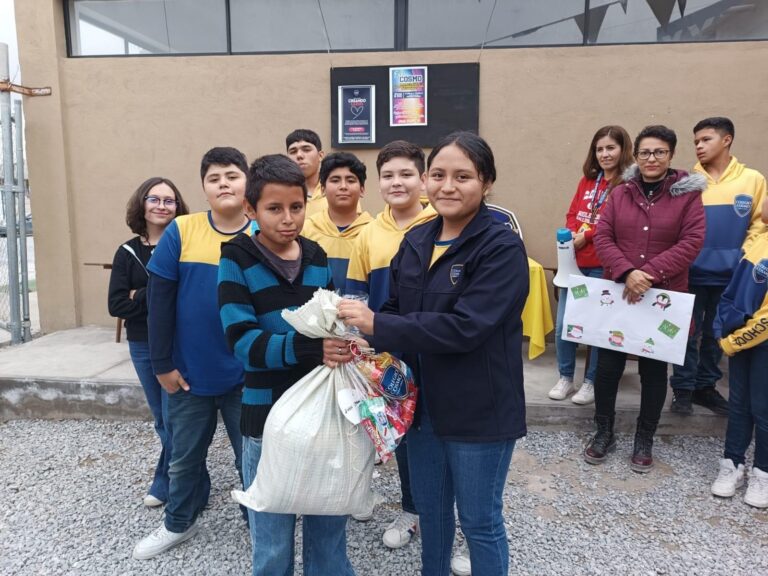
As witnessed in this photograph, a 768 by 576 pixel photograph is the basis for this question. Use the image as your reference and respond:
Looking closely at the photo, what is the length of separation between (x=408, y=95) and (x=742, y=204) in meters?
3.02

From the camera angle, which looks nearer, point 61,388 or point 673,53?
point 61,388

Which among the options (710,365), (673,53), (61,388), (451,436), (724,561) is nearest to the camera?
(451,436)

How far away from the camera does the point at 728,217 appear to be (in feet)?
11.8

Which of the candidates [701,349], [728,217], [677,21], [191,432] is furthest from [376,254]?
[677,21]

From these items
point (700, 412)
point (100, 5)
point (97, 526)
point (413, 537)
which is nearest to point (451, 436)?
point (413, 537)

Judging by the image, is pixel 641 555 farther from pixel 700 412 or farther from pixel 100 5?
pixel 100 5

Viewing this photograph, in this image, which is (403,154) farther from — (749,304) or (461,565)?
(749,304)

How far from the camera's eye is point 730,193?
3588 millimetres

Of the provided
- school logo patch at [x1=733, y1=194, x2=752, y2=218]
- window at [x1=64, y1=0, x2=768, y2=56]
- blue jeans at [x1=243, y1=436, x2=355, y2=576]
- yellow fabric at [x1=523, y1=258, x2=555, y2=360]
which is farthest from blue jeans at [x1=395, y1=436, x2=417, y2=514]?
window at [x1=64, y1=0, x2=768, y2=56]

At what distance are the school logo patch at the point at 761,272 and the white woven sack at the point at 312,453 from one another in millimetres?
2452

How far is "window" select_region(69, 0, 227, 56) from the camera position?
5.57 meters

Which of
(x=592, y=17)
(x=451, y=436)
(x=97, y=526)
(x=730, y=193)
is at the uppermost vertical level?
(x=592, y=17)

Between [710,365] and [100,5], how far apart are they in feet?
21.9

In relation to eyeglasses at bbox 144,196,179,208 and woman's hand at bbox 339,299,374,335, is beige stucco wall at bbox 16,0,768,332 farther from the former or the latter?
woman's hand at bbox 339,299,374,335
